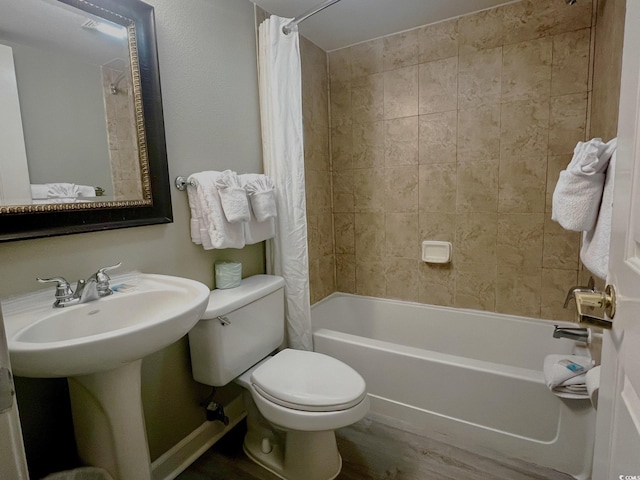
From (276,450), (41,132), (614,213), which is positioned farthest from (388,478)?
(41,132)

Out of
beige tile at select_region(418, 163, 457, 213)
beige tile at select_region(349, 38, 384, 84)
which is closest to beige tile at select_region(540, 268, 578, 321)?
beige tile at select_region(418, 163, 457, 213)

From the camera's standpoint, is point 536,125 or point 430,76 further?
point 430,76

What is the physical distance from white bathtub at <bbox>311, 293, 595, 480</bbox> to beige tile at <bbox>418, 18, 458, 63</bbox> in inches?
64.8

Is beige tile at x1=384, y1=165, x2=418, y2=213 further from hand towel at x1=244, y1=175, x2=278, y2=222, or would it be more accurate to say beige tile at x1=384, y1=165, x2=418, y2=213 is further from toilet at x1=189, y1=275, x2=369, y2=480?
toilet at x1=189, y1=275, x2=369, y2=480

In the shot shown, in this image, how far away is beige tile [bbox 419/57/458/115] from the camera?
207cm

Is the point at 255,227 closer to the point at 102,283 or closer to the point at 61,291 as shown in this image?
the point at 102,283

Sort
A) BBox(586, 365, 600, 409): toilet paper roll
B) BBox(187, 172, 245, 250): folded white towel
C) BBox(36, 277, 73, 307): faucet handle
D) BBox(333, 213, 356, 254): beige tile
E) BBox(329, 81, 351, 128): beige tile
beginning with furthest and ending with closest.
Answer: BBox(333, 213, 356, 254): beige tile, BBox(329, 81, 351, 128): beige tile, BBox(187, 172, 245, 250): folded white towel, BBox(36, 277, 73, 307): faucet handle, BBox(586, 365, 600, 409): toilet paper roll

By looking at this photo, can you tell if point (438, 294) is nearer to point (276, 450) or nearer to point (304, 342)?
point (304, 342)

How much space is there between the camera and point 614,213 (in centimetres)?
62

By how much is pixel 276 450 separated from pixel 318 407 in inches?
20.0

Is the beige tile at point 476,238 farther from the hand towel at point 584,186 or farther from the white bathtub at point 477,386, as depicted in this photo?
the hand towel at point 584,186

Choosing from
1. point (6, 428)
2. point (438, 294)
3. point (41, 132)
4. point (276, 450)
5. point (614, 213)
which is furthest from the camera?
point (438, 294)

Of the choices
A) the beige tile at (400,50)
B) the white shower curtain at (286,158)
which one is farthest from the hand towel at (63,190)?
the beige tile at (400,50)

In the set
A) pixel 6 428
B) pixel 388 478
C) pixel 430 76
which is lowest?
pixel 388 478
